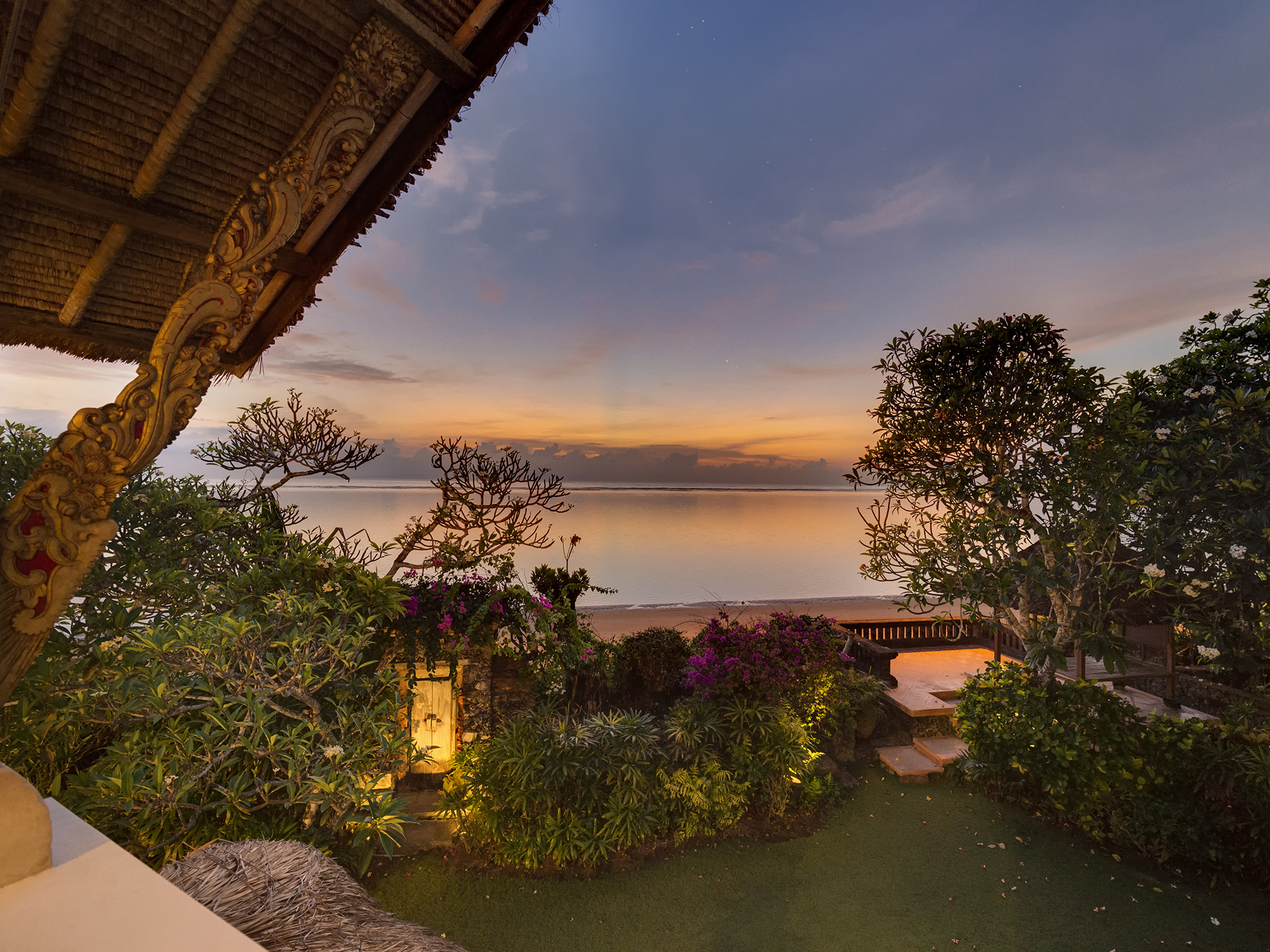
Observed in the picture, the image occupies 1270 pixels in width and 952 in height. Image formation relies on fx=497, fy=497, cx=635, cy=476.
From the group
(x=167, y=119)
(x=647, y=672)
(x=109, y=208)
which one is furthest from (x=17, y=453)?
(x=647, y=672)

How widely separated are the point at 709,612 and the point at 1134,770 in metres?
11.3

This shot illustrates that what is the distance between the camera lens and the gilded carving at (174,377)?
1.24 meters

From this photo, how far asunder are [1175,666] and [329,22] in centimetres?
995

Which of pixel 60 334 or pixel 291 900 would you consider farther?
pixel 60 334

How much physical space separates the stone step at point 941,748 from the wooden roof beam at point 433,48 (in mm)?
8258

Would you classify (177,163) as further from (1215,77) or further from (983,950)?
(1215,77)

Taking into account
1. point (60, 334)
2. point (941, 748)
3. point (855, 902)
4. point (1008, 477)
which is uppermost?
point (60, 334)

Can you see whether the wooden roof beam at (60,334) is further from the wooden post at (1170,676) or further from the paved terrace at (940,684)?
the wooden post at (1170,676)

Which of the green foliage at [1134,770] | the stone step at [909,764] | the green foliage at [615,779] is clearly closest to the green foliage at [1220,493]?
the green foliage at [1134,770]

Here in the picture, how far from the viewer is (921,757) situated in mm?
6656

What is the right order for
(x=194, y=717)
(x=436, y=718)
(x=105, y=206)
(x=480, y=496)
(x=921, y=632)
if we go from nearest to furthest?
1. (x=105, y=206)
2. (x=194, y=717)
3. (x=436, y=718)
4. (x=480, y=496)
5. (x=921, y=632)

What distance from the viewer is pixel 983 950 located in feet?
12.7

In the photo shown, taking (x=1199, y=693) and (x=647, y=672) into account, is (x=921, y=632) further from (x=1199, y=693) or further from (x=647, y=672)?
(x=647, y=672)

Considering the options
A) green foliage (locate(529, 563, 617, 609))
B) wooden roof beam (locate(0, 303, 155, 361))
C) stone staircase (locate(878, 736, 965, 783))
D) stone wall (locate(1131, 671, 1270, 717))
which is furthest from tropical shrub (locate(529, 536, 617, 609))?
stone wall (locate(1131, 671, 1270, 717))
